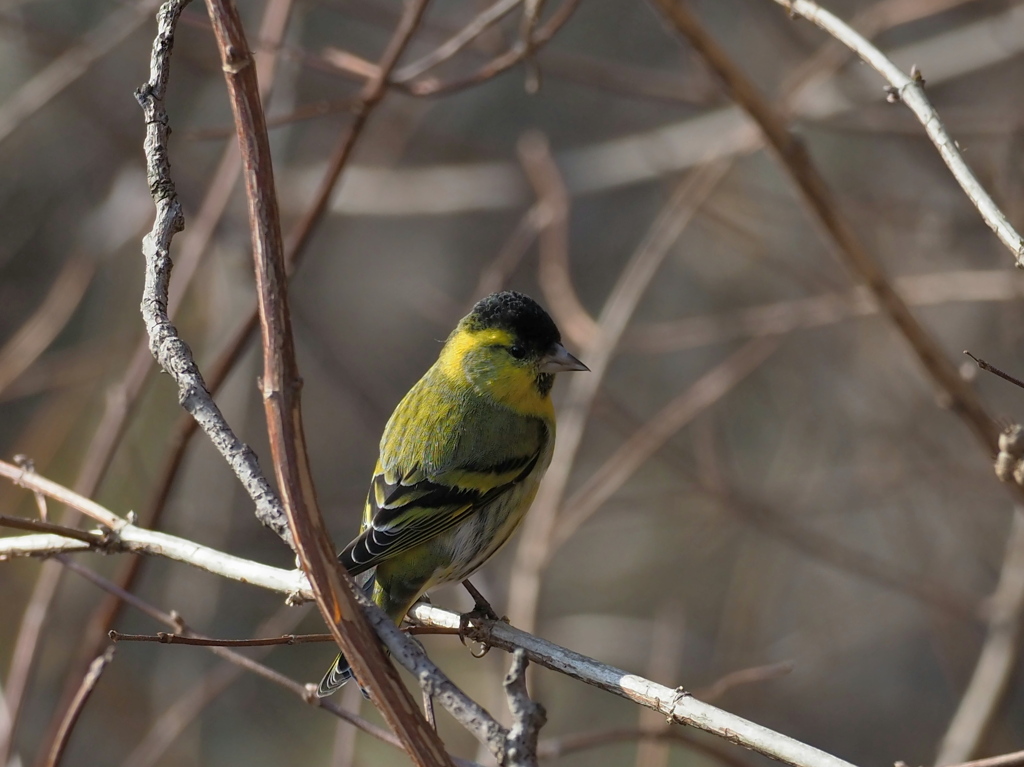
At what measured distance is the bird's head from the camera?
11.3 ft

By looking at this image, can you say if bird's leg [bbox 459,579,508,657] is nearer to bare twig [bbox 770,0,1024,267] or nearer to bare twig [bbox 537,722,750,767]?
bare twig [bbox 537,722,750,767]

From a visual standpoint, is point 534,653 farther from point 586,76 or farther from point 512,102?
point 512,102

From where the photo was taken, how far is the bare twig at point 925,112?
5.83 ft

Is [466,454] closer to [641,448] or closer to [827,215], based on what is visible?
[641,448]

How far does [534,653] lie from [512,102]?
7.03 m

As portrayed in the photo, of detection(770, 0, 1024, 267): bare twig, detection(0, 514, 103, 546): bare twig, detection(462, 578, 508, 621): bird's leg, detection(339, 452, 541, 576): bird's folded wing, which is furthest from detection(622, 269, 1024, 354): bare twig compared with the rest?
detection(0, 514, 103, 546): bare twig

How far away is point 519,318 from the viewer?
346cm

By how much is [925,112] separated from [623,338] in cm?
353

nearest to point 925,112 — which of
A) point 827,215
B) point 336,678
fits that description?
point 827,215

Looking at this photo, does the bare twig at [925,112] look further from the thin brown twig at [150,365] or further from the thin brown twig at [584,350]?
the thin brown twig at [150,365]

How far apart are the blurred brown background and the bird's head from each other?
0.63 meters

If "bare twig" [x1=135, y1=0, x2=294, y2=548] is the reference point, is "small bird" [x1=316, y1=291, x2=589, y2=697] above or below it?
above

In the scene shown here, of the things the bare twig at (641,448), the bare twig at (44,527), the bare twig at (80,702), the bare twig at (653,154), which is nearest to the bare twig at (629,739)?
the bare twig at (641,448)

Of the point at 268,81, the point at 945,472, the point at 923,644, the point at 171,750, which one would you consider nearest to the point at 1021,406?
the point at 945,472
